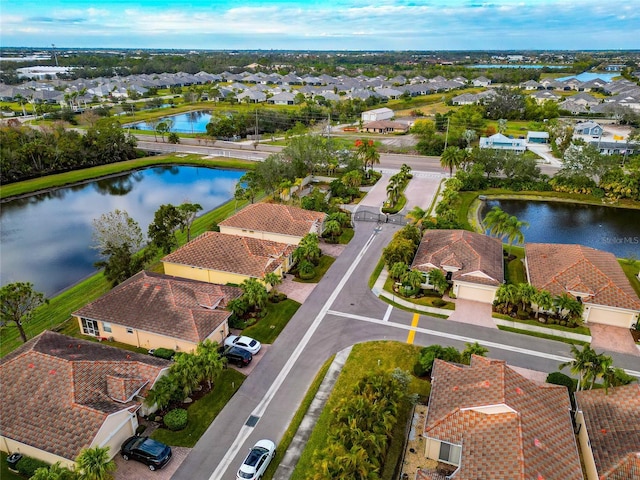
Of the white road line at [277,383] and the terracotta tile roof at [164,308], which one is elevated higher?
the terracotta tile roof at [164,308]

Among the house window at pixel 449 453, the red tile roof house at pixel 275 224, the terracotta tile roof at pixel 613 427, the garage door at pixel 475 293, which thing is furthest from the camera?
the red tile roof house at pixel 275 224

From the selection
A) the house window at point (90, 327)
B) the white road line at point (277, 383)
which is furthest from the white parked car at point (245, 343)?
the house window at point (90, 327)

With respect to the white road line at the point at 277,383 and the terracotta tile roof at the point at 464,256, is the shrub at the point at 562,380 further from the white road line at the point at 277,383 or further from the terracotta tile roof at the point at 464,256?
the white road line at the point at 277,383

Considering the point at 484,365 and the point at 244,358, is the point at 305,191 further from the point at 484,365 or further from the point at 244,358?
the point at 484,365

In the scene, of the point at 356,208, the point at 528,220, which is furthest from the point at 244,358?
the point at 528,220

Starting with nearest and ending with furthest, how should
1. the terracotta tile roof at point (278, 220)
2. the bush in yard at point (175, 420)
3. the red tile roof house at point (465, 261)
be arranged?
the bush in yard at point (175, 420) < the red tile roof house at point (465, 261) < the terracotta tile roof at point (278, 220)
